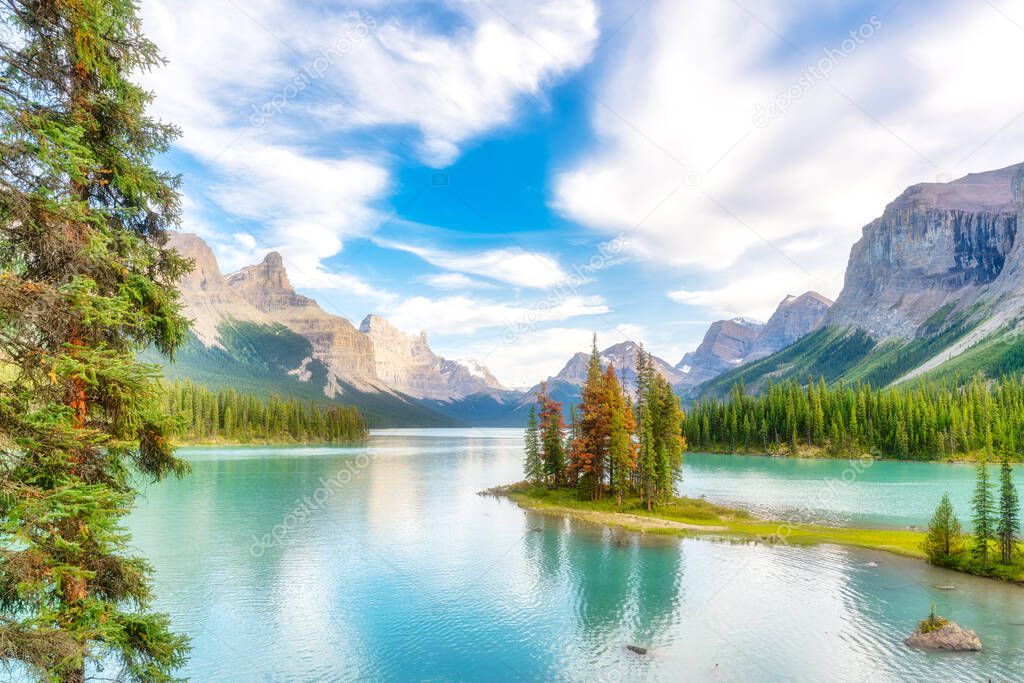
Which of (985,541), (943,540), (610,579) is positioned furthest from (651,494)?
(985,541)

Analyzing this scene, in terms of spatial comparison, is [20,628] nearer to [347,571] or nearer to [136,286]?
[136,286]

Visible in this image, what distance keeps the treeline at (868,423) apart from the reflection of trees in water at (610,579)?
429ft

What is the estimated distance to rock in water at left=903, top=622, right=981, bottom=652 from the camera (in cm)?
2923

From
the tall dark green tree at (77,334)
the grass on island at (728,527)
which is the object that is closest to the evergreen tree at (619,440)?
the grass on island at (728,527)

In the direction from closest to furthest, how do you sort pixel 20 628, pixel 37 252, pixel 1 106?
pixel 20 628, pixel 1 106, pixel 37 252

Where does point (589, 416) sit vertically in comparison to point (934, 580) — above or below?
above

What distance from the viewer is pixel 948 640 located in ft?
97.2

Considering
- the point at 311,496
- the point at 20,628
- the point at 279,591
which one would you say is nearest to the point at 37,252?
the point at 20,628

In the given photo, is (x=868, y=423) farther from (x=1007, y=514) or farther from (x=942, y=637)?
(x=942, y=637)

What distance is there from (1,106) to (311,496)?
263 ft

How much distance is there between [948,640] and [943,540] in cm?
2095

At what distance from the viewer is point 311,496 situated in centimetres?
8188

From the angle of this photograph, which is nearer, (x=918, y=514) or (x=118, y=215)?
(x=118, y=215)

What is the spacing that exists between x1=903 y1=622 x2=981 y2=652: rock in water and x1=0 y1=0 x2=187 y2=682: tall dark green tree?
36079 millimetres
